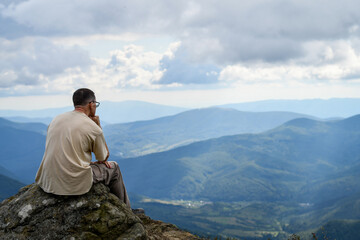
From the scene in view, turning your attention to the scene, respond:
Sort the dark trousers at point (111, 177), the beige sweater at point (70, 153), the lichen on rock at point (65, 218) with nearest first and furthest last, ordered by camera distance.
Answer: the beige sweater at point (70, 153), the lichen on rock at point (65, 218), the dark trousers at point (111, 177)

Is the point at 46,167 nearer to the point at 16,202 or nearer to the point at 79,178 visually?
the point at 79,178

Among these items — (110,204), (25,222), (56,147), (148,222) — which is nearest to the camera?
(56,147)

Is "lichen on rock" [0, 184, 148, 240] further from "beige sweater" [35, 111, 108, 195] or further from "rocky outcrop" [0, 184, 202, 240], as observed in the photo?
"beige sweater" [35, 111, 108, 195]

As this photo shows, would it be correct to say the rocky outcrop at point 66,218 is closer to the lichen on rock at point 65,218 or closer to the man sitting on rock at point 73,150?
the lichen on rock at point 65,218

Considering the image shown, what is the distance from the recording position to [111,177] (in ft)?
39.1

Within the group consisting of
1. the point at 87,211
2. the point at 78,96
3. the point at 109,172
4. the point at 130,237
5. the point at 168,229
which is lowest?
the point at 168,229

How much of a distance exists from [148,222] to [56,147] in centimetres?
717

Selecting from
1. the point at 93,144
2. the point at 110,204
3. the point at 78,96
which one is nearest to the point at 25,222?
the point at 110,204

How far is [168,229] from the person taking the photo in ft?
50.8

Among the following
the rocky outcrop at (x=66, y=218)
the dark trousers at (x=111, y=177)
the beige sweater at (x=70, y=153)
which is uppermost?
the beige sweater at (x=70, y=153)

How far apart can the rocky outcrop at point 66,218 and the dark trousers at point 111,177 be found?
36cm

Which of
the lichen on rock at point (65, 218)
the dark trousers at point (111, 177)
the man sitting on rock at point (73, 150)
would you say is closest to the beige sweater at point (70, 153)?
the man sitting on rock at point (73, 150)

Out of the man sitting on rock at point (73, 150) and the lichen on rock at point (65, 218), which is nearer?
the man sitting on rock at point (73, 150)

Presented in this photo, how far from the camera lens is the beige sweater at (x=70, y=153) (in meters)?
9.91
